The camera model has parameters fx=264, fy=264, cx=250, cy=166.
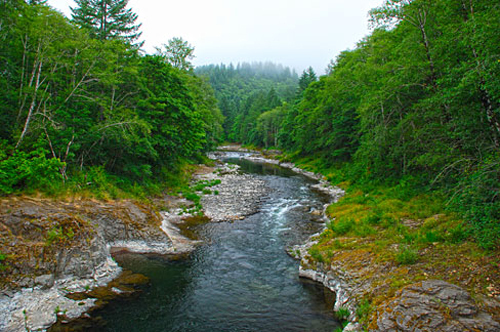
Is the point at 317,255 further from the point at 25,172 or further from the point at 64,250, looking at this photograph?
the point at 25,172

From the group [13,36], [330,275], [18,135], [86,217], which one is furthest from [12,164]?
[330,275]

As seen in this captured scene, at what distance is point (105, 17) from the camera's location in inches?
1057

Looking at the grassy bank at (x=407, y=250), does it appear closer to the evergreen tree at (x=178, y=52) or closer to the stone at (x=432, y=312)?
the stone at (x=432, y=312)

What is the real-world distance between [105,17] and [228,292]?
2977cm

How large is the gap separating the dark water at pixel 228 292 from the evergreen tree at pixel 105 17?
76.2 feet

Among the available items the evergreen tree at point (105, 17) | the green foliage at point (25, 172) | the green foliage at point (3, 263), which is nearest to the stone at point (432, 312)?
the green foliage at point (3, 263)

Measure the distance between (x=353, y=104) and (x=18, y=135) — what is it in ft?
89.3

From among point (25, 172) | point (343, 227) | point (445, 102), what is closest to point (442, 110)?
point (445, 102)

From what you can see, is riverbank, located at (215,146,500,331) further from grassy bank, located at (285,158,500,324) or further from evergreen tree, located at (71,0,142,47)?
evergreen tree, located at (71,0,142,47)

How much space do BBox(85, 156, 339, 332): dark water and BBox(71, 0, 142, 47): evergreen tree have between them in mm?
23216

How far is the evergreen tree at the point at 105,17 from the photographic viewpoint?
84.9 ft

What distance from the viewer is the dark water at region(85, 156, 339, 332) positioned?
24.7 ft

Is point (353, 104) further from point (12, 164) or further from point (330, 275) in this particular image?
point (12, 164)

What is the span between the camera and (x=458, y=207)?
29.8ft
